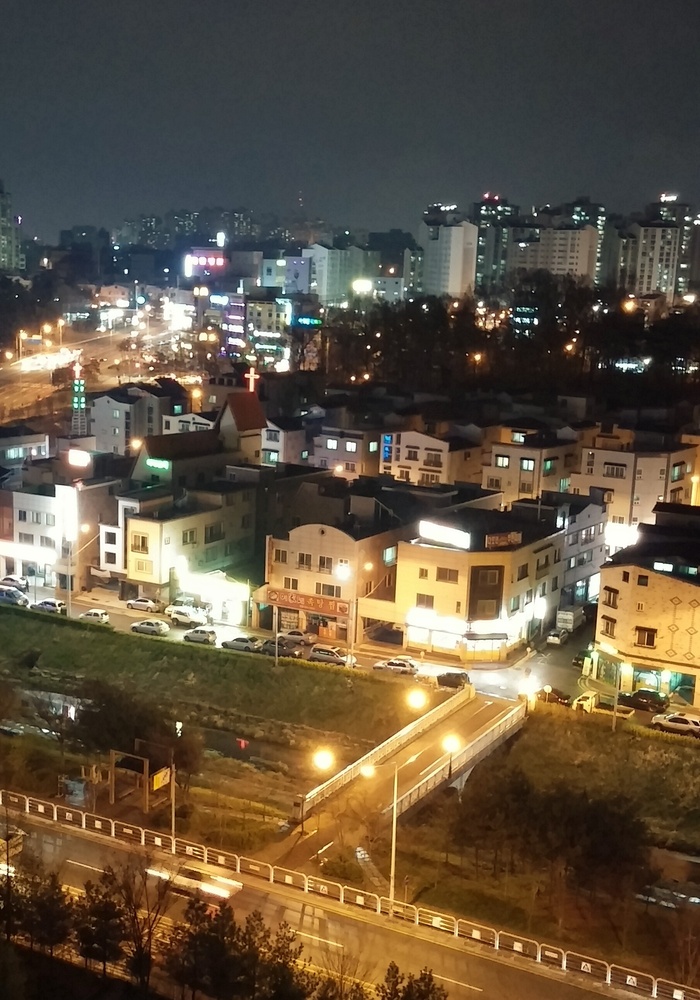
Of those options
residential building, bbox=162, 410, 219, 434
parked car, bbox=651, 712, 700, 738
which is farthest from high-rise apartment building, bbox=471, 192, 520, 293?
parked car, bbox=651, 712, 700, 738

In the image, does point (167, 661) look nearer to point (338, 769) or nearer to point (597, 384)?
point (338, 769)

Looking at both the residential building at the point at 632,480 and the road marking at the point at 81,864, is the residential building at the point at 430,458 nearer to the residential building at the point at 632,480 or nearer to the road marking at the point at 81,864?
the residential building at the point at 632,480

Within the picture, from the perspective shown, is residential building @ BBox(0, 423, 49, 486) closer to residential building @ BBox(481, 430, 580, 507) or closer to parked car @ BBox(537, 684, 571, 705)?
residential building @ BBox(481, 430, 580, 507)

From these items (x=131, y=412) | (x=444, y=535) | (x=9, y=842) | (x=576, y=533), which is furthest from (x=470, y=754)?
(x=131, y=412)

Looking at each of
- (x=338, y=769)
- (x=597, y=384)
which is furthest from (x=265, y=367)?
(x=338, y=769)

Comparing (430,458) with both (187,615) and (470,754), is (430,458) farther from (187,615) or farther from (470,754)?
(470,754)
